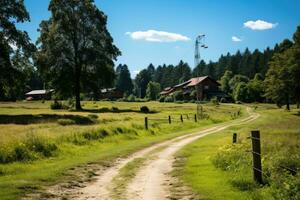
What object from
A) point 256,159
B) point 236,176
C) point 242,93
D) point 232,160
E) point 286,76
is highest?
point 286,76

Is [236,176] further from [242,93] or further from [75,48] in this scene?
[242,93]

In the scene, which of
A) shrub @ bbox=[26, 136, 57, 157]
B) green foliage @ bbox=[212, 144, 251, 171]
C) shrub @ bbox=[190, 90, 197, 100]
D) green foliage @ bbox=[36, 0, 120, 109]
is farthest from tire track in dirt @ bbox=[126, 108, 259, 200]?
shrub @ bbox=[190, 90, 197, 100]

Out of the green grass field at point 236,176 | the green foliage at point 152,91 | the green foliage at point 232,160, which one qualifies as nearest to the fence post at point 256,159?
the green grass field at point 236,176

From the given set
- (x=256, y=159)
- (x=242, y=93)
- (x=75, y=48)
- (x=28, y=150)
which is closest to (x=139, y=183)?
(x=256, y=159)

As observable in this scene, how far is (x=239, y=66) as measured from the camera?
19838cm

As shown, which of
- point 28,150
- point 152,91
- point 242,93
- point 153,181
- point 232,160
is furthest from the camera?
point 152,91

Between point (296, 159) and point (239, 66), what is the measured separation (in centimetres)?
18762

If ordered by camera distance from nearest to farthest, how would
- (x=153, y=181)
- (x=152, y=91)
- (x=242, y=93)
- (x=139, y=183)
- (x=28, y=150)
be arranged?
(x=139, y=183) < (x=153, y=181) < (x=28, y=150) < (x=242, y=93) < (x=152, y=91)

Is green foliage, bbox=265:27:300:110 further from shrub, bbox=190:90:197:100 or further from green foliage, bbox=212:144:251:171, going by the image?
green foliage, bbox=212:144:251:171

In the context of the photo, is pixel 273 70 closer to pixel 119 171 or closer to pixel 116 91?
pixel 119 171

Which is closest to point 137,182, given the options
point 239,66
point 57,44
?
point 57,44

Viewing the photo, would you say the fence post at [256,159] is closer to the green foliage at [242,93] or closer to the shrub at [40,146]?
the shrub at [40,146]

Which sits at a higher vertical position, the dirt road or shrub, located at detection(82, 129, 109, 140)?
shrub, located at detection(82, 129, 109, 140)

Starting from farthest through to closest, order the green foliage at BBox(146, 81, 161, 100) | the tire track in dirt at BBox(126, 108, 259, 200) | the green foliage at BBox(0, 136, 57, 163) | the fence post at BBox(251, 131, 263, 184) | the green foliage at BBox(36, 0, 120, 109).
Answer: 1. the green foliage at BBox(146, 81, 161, 100)
2. the green foliage at BBox(36, 0, 120, 109)
3. the green foliage at BBox(0, 136, 57, 163)
4. the fence post at BBox(251, 131, 263, 184)
5. the tire track in dirt at BBox(126, 108, 259, 200)
